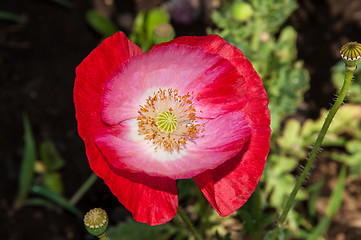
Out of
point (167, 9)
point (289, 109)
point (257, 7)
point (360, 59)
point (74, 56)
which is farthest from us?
point (167, 9)

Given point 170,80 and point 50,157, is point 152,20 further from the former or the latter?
point 170,80

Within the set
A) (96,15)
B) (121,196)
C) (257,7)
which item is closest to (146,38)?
(96,15)

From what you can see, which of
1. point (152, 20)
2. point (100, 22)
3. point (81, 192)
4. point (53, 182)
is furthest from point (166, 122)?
point (100, 22)

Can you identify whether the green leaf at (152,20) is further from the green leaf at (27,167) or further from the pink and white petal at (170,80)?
the pink and white petal at (170,80)

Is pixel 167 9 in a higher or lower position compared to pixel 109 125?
higher

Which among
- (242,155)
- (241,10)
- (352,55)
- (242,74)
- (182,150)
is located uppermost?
(241,10)

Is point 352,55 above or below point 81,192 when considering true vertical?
above

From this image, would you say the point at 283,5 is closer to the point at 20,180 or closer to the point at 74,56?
the point at 74,56

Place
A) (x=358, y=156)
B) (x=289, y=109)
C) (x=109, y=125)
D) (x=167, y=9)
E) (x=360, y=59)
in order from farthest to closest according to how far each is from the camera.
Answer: (x=167, y=9)
(x=358, y=156)
(x=289, y=109)
(x=109, y=125)
(x=360, y=59)

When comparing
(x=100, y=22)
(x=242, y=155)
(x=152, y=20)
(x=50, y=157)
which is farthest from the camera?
(x=100, y=22)
